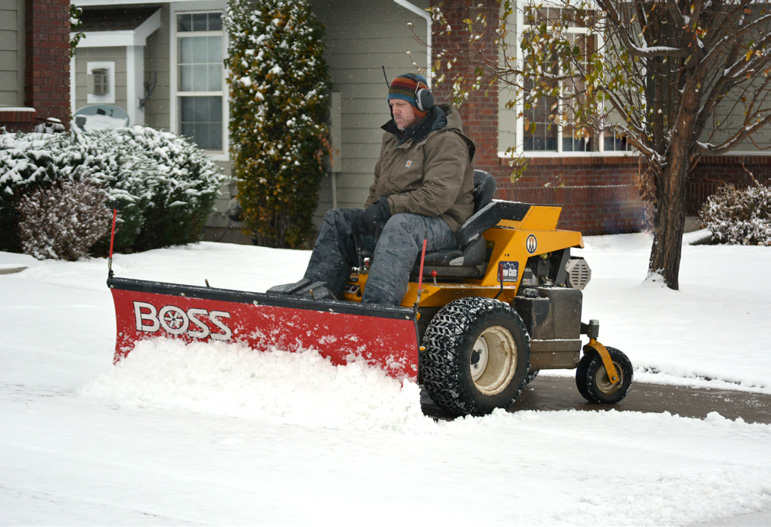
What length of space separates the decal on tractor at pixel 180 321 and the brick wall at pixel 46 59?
7881mm

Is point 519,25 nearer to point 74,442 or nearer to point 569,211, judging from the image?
point 569,211

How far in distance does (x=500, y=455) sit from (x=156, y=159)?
29.2 feet

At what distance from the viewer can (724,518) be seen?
4598mm

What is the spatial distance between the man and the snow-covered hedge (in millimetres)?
4791

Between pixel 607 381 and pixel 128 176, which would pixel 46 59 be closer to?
pixel 128 176

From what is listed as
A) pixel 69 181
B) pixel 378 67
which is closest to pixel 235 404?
pixel 69 181

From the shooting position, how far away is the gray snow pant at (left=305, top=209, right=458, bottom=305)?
620cm

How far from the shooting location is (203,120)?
59.1ft

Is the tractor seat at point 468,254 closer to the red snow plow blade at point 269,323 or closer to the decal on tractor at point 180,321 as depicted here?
the red snow plow blade at point 269,323

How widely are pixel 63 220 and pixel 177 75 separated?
7.03 metres

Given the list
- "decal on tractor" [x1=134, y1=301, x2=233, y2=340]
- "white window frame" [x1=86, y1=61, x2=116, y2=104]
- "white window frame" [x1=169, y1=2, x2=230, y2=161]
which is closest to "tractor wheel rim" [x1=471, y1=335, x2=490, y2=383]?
"decal on tractor" [x1=134, y1=301, x2=233, y2=340]

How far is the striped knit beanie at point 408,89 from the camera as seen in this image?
673cm

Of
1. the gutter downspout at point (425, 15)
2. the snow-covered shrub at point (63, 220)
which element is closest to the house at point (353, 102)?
the gutter downspout at point (425, 15)

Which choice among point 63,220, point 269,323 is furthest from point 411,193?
point 63,220
